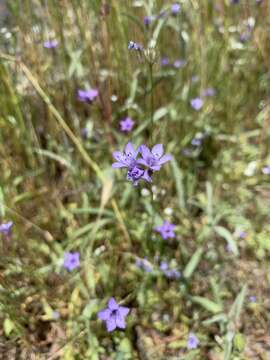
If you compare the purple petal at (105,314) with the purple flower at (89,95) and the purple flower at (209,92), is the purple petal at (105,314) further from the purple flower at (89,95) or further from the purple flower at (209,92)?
the purple flower at (209,92)

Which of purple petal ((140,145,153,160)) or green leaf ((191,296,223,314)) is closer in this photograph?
purple petal ((140,145,153,160))

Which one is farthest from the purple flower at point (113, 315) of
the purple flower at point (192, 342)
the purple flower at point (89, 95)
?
the purple flower at point (89, 95)

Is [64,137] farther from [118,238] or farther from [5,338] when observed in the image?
[5,338]

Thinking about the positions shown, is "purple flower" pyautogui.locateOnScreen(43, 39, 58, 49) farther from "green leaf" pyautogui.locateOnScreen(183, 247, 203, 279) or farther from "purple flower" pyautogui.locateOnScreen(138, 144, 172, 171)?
"green leaf" pyautogui.locateOnScreen(183, 247, 203, 279)

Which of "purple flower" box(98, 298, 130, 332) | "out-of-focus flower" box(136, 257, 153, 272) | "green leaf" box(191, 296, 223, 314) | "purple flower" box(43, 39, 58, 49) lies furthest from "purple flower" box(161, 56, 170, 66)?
"purple flower" box(98, 298, 130, 332)

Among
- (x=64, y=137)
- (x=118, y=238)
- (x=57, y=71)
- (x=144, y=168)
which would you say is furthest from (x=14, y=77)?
(x=144, y=168)
